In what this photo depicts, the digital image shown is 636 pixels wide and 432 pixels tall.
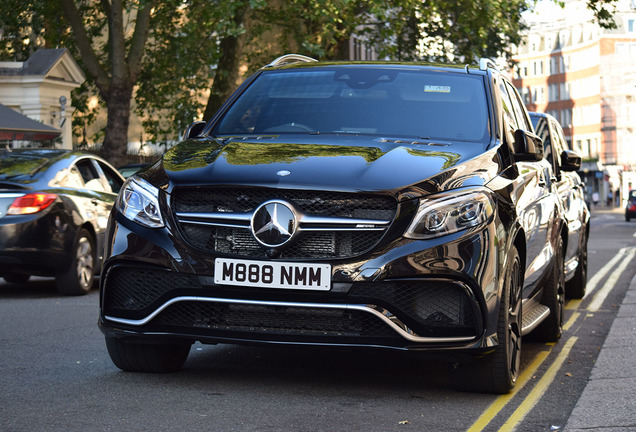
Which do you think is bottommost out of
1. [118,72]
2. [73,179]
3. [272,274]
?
[272,274]

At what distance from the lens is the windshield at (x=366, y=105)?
7.11 meters

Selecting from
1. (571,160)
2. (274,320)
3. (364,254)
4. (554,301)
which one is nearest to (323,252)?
(364,254)

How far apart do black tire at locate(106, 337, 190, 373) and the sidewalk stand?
2187 millimetres

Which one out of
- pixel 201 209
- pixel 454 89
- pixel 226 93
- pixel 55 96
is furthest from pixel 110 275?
pixel 55 96

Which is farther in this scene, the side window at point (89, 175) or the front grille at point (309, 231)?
the side window at point (89, 175)

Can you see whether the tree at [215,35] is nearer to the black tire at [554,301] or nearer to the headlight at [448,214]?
the black tire at [554,301]

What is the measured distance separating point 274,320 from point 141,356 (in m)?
1.02

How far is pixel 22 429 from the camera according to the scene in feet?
17.0

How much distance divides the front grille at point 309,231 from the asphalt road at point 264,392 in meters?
0.53

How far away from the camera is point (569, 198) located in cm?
1157

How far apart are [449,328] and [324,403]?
698mm

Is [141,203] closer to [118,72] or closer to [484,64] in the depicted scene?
[484,64]

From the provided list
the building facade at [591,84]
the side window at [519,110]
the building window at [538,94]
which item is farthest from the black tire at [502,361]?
the building window at [538,94]

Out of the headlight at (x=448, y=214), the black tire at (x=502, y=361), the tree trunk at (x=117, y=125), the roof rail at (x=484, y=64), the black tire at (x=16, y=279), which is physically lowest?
the black tire at (x=16, y=279)
